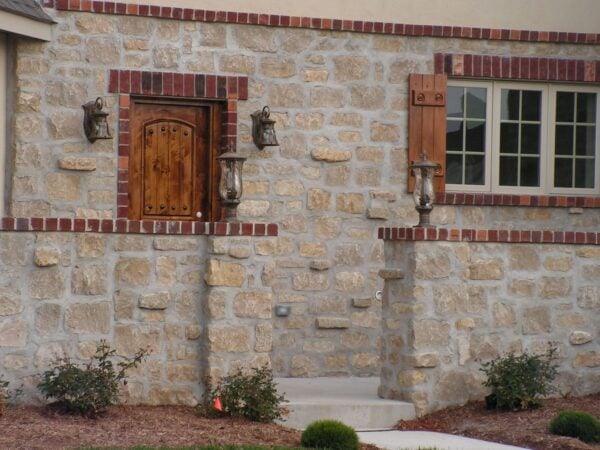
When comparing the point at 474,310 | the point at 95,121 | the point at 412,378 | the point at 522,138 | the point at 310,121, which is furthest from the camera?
the point at 522,138

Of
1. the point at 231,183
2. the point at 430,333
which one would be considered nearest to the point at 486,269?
the point at 430,333

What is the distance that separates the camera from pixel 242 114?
13148mm

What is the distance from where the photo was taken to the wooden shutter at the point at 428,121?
13.6 metres

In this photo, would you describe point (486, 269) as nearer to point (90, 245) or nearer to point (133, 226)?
point (133, 226)

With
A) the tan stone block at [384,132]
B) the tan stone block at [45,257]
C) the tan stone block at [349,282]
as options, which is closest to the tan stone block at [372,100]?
the tan stone block at [384,132]

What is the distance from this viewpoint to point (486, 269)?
38.2ft

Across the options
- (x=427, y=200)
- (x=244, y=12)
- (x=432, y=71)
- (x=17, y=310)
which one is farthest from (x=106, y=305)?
(x=432, y=71)

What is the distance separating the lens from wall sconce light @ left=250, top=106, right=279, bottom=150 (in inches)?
512

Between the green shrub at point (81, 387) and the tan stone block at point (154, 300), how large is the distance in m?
0.54

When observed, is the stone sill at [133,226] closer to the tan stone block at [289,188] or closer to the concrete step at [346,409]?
the concrete step at [346,409]

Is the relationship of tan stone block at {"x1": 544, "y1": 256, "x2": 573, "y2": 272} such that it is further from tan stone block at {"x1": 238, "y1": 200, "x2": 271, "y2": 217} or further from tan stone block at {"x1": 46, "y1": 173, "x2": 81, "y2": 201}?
tan stone block at {"x1": 46, "y1": 173, "x2": 81, "y2": 201}

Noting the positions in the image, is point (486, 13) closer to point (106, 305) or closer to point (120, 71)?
point (120, 71)

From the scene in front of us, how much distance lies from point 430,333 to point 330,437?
2311mm

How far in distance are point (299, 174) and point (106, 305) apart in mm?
3148
